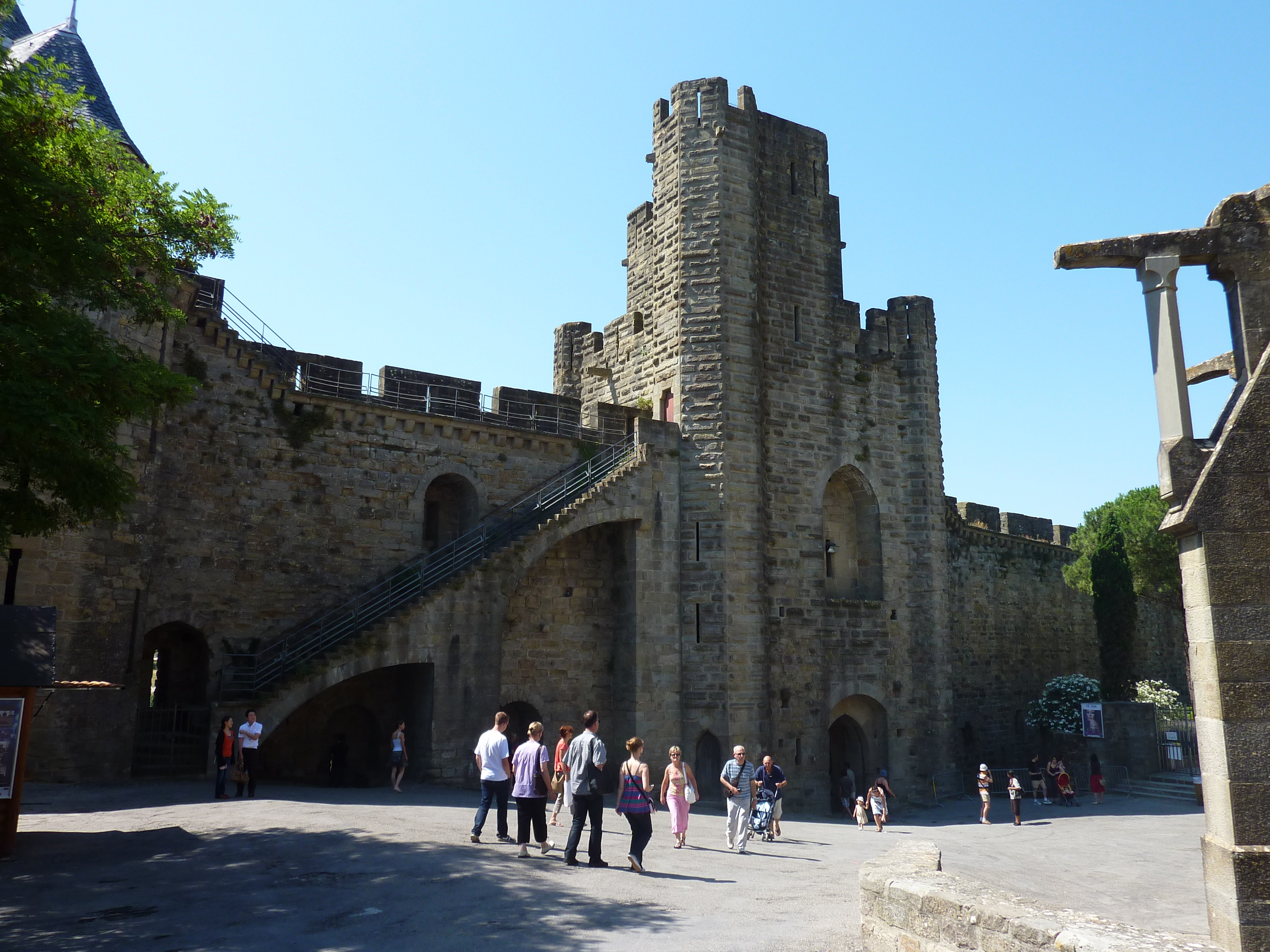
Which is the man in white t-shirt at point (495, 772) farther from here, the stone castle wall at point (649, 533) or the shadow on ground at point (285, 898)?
the stone castle wall at point (649, 533)

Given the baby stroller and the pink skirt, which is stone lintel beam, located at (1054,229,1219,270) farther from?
the baby stroller

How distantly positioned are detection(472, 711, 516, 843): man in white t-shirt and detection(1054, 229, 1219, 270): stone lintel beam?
694cm

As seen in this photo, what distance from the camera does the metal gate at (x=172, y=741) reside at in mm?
15438

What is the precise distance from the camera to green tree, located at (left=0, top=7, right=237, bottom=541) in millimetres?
8242

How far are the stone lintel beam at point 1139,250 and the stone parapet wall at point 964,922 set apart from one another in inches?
175

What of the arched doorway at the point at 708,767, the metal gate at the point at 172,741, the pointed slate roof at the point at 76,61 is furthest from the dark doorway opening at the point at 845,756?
the pointed slate roof at the point at 76,61

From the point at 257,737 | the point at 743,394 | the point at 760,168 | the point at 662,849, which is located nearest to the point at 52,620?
the point at 257,737

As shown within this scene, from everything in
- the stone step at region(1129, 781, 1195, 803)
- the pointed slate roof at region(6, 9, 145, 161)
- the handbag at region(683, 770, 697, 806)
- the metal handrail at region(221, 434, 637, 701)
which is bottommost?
the stone step at region(1129, 781, 1195, 803)

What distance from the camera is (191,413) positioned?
55.7 feet

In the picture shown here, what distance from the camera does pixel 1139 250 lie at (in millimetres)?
6578

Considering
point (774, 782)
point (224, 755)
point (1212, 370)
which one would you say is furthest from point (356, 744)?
point (1212, 370)

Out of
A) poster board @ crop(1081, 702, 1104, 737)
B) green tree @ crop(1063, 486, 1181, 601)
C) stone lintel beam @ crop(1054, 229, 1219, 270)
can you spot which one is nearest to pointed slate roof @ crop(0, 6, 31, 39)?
stone lintel beam @ crop(1054, 229, 1219, 270)

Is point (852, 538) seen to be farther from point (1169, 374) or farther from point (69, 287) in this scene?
point (69, 287)

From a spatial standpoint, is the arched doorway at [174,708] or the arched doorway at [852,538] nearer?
the arched doorway at [174,708]
